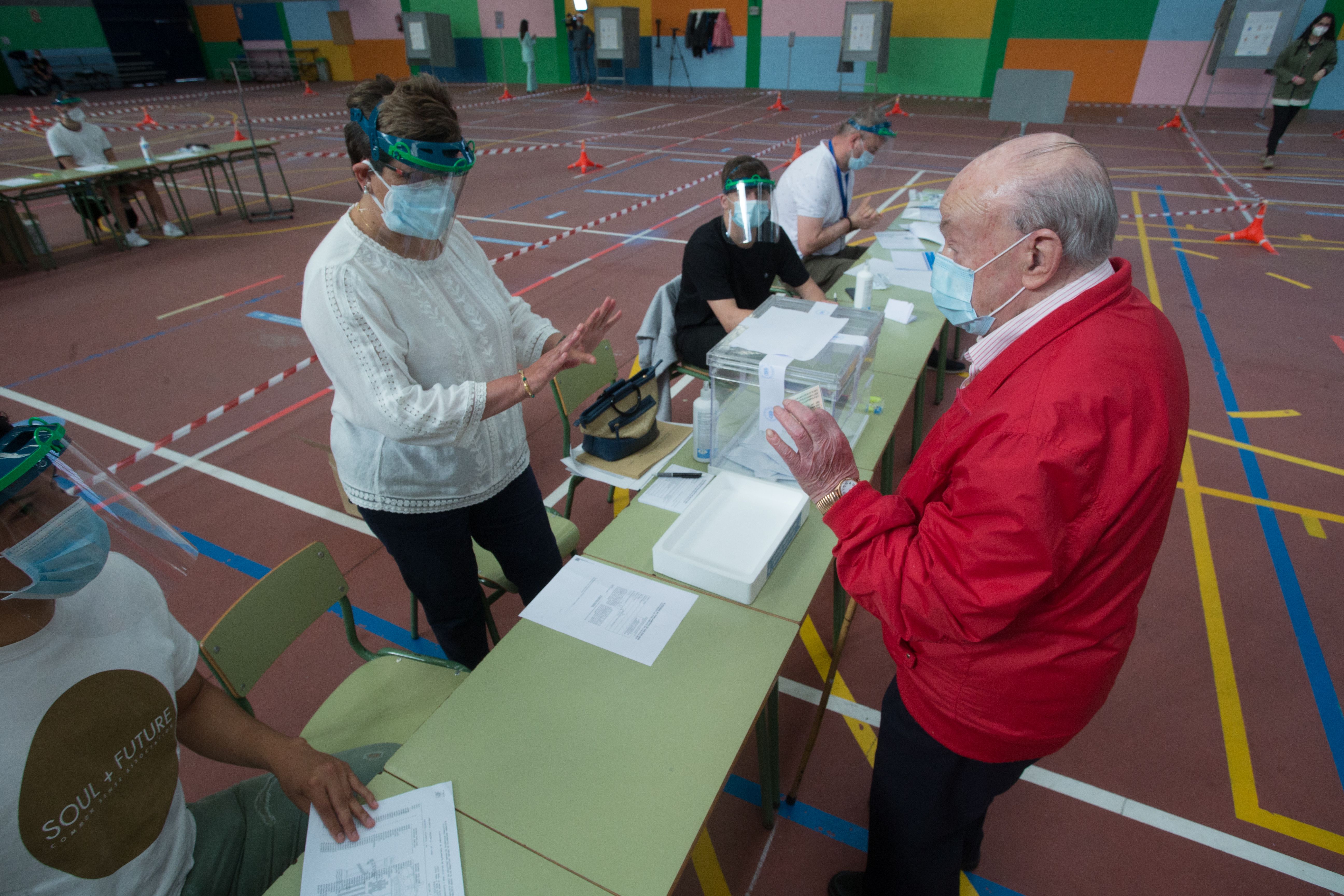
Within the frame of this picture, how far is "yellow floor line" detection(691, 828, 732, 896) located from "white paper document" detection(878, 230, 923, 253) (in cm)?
415

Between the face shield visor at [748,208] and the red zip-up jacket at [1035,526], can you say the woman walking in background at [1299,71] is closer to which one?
the face shield visor at [748,208]

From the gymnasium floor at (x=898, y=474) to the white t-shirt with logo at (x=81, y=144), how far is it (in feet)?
3.87

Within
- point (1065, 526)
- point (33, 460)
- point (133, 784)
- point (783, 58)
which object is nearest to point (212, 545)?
point (133, 784)

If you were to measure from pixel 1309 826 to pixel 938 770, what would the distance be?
1.87 m

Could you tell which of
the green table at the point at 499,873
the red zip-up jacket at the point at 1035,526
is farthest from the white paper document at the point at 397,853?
the red zip-up jacket at the point at 1035,526

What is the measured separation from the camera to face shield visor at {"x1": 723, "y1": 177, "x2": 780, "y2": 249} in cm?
342

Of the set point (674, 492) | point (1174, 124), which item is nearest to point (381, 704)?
point (674, 492)

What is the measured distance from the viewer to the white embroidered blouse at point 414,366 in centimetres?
181

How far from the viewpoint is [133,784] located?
4.51ft

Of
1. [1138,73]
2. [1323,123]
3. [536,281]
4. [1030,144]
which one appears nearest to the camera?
[1030,144]

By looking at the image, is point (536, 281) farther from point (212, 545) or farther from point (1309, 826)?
point (1309, 826)

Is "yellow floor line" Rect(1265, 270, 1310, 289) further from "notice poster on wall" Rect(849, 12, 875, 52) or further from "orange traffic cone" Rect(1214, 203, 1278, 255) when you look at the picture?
"notice poster on wall" Rect(849, 12, 875, 52)

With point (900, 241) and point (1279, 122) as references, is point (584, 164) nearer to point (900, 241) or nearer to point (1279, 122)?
point (900, 241)

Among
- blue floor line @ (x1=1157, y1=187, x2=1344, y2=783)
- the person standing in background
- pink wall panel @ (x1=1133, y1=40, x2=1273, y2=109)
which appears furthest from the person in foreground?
the person standing in background
